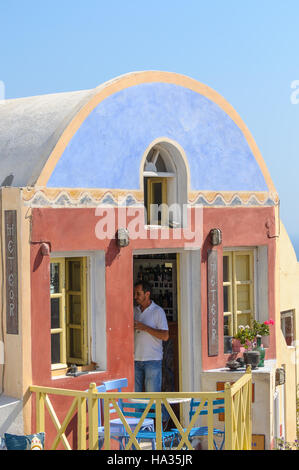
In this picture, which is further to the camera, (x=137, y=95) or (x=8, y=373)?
(x=137, y=95)

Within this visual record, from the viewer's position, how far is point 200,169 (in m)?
13.5

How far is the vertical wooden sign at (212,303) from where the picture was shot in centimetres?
1343

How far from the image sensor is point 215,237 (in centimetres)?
1342

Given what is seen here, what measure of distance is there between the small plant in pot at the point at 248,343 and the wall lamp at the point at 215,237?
1.38m

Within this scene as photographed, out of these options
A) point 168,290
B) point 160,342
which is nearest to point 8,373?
point 160,342

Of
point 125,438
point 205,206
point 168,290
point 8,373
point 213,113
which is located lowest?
point 125,438

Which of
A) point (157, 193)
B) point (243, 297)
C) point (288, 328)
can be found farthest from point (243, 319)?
point (288, 328)

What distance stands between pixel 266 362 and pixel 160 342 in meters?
2.03

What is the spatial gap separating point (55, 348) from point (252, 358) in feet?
10.2

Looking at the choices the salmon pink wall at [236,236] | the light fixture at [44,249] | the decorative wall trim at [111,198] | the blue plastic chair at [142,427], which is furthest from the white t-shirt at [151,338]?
the light fixture at [44,249]

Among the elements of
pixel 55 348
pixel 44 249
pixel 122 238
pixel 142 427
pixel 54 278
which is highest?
pixel 122 238

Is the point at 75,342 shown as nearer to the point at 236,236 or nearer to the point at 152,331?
the point at 152,331

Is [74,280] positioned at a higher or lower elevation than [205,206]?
lower
